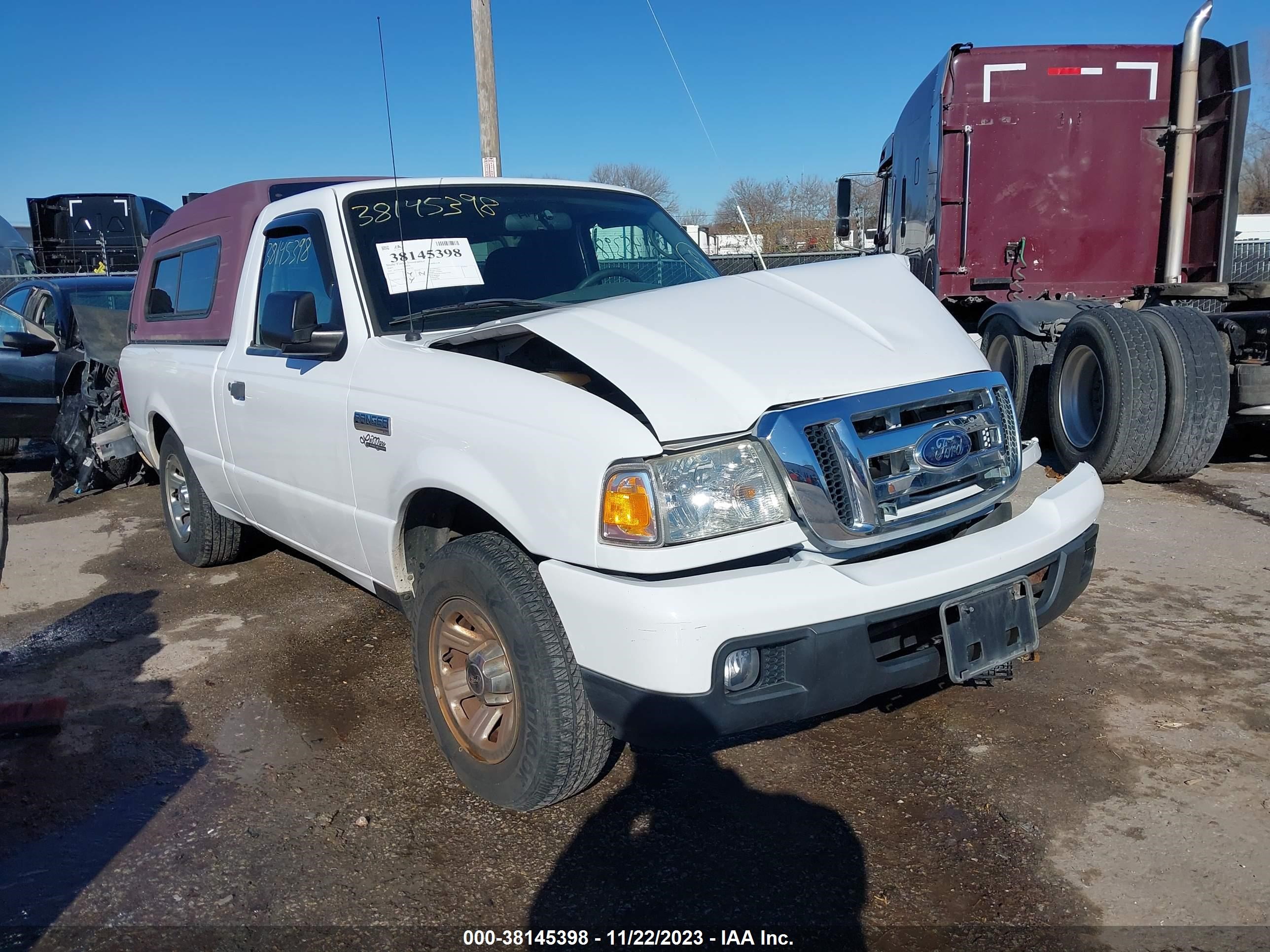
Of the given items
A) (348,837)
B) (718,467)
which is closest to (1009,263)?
(718,467)

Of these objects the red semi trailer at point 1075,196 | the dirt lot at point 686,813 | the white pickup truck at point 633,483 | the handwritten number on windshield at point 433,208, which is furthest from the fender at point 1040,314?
the handwritten number on windshield at point 433,208

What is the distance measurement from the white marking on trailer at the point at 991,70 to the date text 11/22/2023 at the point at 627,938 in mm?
7238

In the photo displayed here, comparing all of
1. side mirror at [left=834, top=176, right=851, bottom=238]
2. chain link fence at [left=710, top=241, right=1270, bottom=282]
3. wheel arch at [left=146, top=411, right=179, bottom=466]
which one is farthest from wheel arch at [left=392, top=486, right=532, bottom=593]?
side mirror at [left=834, top=176, right=851, bottom=238]

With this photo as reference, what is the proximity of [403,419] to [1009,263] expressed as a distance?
6542mm

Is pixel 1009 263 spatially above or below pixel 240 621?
above

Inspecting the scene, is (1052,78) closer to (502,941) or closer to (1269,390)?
(1269,390)

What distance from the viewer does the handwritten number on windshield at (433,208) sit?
365 centimetres

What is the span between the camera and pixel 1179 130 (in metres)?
7.44

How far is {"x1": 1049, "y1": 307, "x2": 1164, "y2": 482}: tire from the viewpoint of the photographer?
19.5 feet

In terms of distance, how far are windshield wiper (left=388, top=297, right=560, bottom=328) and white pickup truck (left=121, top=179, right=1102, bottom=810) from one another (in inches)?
0.6

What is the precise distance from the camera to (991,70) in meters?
7.70

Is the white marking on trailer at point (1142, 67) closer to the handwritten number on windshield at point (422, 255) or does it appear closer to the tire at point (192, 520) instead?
the handwritten number on windshield at point (422, 255)

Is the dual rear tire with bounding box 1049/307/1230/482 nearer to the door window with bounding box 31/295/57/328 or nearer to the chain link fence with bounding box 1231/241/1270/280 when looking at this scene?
the chain link fence with bounding box 1231/241/1270/280

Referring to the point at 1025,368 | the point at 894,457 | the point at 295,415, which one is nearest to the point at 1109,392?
the point at 1025,368
